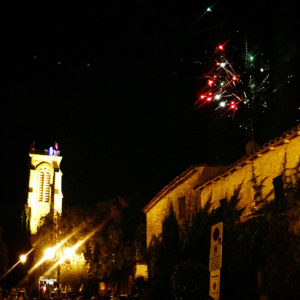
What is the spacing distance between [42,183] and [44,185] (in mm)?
429

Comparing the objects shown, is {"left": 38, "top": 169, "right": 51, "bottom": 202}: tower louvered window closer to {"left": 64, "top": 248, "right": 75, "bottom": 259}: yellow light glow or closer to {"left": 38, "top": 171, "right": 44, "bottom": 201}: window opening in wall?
{"left": 38, "top": 171, "right": 44, "bottom": 201}: window opening in wall

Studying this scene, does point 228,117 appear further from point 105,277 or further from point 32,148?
point 32,148

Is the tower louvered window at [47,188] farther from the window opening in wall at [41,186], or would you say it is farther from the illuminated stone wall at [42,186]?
the window opening in wall at [41,186]

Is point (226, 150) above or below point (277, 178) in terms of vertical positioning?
above

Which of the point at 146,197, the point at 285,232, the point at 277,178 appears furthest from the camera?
the point at 146,197

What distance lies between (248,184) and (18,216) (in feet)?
158

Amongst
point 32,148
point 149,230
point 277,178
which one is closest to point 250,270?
point 277,178

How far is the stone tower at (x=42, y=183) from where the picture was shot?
195 ft

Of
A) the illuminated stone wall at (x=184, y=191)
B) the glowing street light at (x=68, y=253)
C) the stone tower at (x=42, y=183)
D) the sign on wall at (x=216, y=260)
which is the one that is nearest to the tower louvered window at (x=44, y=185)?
the stone tower at (x=42, y=183)

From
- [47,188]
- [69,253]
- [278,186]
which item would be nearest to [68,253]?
[69,253]

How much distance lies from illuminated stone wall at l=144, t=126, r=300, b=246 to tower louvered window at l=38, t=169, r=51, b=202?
42.2m

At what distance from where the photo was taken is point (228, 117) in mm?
23125

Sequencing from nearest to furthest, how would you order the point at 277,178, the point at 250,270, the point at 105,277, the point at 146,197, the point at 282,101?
the point at 250,270 < the point at 277,178 < the point at 282,101 < the point at 105,277 < the point at 146,197

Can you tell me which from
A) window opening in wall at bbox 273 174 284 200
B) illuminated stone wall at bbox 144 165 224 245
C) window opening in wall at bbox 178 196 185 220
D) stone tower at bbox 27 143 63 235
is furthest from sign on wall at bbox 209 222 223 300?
stone tower at bbox 27 143 63 235
